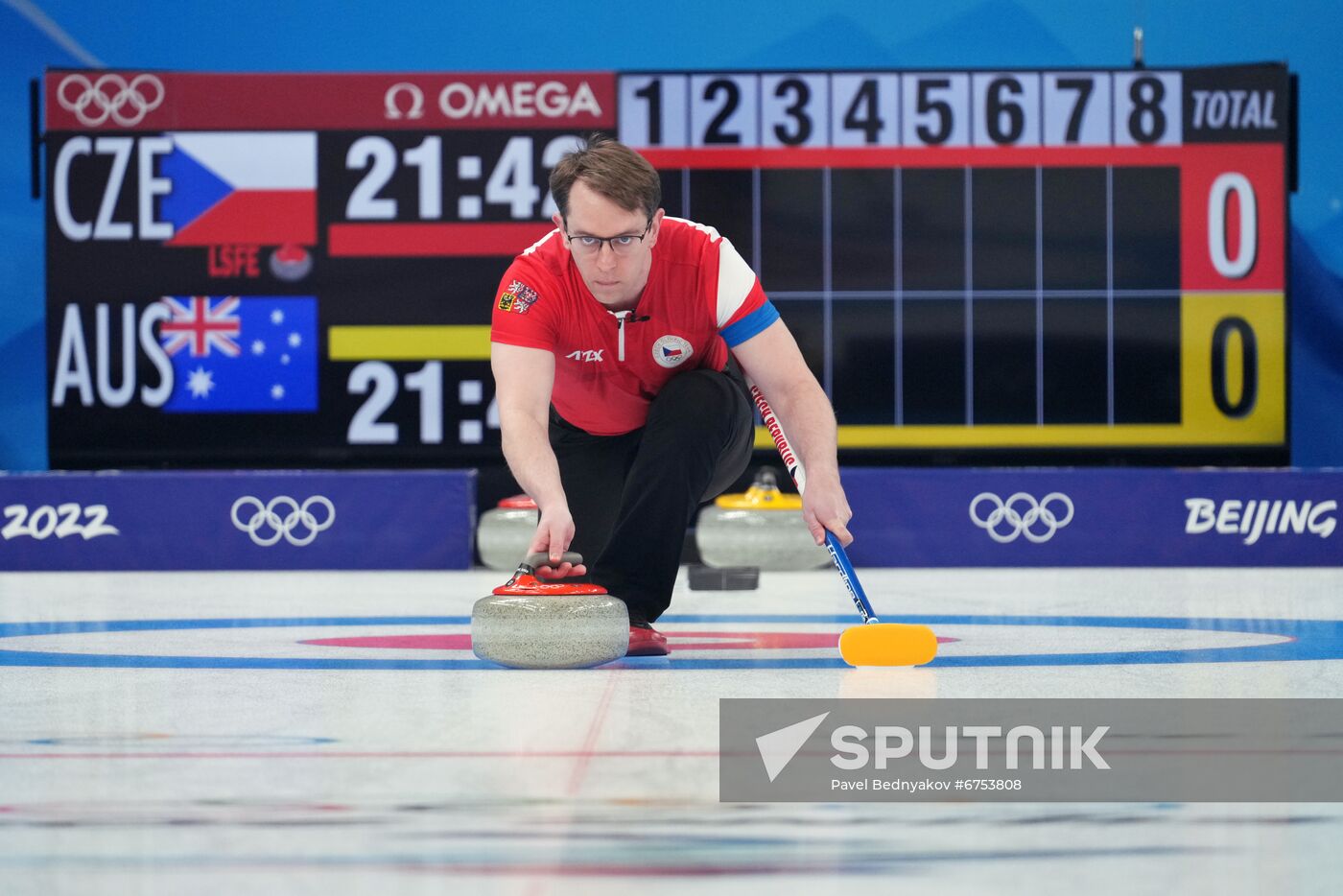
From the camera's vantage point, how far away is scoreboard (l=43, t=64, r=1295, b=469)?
637 cm

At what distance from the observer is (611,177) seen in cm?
260

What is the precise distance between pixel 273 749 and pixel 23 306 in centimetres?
677

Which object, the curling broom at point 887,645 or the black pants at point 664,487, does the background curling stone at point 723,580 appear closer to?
the black pants at point 664,487

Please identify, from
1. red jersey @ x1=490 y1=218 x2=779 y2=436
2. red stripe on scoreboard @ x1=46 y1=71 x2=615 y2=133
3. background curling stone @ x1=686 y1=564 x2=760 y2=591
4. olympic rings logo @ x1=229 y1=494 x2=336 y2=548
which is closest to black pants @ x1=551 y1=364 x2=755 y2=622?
red jersey @ x1=490 y1=218 x2=779 y2=436

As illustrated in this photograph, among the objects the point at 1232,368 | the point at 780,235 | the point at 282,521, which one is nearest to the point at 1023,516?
the point at 1232,368

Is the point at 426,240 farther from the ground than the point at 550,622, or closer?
farther from the ground

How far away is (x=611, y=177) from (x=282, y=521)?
384cm

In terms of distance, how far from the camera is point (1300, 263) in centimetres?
800

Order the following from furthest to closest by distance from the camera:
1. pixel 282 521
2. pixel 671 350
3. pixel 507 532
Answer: pixel 282 521, pixel 507 532, pixel 671 350

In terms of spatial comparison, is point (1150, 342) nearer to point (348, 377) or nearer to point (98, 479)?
A: point (348, 377)

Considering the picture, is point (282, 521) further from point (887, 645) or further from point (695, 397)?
point (887, 645)

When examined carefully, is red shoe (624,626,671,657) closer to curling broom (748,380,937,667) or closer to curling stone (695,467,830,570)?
curling broom (748,380,937,667)

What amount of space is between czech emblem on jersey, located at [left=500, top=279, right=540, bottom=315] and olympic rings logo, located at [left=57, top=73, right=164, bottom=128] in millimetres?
4137

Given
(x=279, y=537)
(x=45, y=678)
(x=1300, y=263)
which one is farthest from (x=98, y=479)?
(x=1300, y=263)
